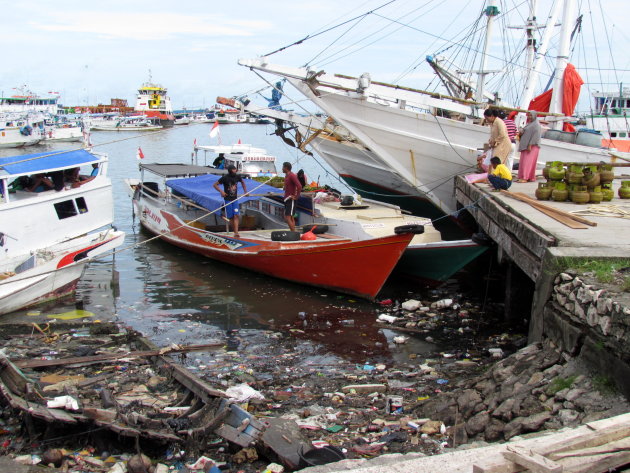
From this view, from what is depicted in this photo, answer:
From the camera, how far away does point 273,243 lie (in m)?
12.9

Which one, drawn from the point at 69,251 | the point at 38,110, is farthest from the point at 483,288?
the point at 38,110

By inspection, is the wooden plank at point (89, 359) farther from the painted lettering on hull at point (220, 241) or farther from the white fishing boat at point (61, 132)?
the white fishing boat at point (61, 132)

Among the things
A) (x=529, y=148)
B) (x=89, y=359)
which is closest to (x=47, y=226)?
(x=89, y=359)

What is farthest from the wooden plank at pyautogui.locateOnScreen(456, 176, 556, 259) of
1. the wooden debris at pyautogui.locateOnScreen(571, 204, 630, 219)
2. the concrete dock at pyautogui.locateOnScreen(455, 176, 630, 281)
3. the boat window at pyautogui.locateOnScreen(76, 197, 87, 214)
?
the boat window at pyautogui.locateOnScreen(76, 197, 87, 214)

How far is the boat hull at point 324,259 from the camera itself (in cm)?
1156

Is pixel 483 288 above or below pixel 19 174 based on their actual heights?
below

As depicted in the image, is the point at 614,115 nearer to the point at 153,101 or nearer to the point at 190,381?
the point at 190,381

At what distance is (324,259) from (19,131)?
177ft

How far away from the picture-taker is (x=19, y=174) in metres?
11.9

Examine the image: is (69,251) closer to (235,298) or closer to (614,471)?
(235,298)

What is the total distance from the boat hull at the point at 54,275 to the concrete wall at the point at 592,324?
29.4 ft

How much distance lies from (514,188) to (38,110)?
68.3 m

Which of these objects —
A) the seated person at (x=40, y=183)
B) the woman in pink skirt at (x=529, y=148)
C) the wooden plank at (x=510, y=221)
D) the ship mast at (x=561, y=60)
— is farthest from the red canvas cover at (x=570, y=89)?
A: the seated person at (x=40, y=183)

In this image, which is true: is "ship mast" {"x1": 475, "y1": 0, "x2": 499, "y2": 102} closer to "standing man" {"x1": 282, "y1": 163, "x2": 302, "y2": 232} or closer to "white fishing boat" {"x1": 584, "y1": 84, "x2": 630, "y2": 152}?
"standing man" {"x1": 282, "y1": 163, "x2": 302, "y2": 232}
